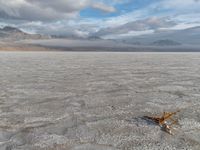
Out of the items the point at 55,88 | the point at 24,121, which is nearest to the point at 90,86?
the point at 55,88

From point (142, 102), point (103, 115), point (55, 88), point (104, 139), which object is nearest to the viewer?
point (104, 139)

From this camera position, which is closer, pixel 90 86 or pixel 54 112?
pixel 54 112

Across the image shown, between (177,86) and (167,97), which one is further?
(177,86)

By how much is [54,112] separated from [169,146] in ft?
8.40

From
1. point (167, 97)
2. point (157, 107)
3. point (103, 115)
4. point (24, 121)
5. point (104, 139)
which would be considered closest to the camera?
point (104, 139)

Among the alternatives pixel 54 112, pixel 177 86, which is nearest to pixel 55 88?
pixel 54 112

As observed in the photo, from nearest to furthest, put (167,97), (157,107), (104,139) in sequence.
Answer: (104,139), (157,107), (167,97)

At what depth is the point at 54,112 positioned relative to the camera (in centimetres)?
521

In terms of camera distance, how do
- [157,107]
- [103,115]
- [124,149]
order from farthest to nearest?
1. [157,107]
2. [103,115]
3. [124,149]

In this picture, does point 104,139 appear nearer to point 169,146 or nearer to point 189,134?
point 169,146

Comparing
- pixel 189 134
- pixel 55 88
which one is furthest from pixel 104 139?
pixel 55 88

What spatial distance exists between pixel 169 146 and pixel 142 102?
2.56m

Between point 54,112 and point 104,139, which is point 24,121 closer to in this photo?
point 54,112

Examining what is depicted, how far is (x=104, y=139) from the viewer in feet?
12.3
